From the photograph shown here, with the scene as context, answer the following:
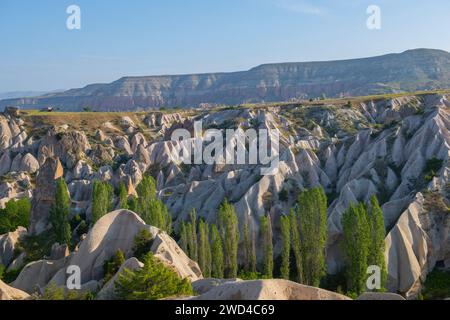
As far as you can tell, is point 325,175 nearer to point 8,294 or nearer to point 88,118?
point 8,294

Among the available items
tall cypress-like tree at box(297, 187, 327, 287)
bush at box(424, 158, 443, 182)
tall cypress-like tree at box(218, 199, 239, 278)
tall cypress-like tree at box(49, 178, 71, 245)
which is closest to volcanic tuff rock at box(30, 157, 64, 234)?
tall cypress-like tree at box(49, 178, 71, 245)

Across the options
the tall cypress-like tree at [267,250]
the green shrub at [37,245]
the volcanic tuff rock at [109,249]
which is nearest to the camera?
the volcanic tuff rock at [109,249]

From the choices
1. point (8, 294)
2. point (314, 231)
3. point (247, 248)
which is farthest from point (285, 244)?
point (8, 294)

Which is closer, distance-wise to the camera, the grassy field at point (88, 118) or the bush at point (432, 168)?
the bush at point (432, 168)

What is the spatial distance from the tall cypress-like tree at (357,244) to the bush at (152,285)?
57.7ft

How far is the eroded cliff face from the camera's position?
143ft

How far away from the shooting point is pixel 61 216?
58.3m

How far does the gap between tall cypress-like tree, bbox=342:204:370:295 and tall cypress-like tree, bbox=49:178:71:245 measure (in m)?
36.0

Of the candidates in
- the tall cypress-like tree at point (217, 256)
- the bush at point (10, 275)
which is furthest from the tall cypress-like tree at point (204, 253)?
the bush at point (10, 275)

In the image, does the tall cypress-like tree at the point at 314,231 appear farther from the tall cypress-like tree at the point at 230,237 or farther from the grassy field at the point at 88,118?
the grassy field at the point at 88,118

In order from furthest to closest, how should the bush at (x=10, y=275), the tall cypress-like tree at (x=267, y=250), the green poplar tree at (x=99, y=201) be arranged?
the green poplar tree at (x=99, y=201) → the bush at (x=10, y=275) → the tall cypress-like tree at (x=267, y=250)

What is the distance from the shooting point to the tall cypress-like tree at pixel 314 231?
42.2 metres

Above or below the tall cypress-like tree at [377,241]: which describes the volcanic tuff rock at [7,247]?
below

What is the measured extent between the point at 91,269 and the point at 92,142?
3036 inches
